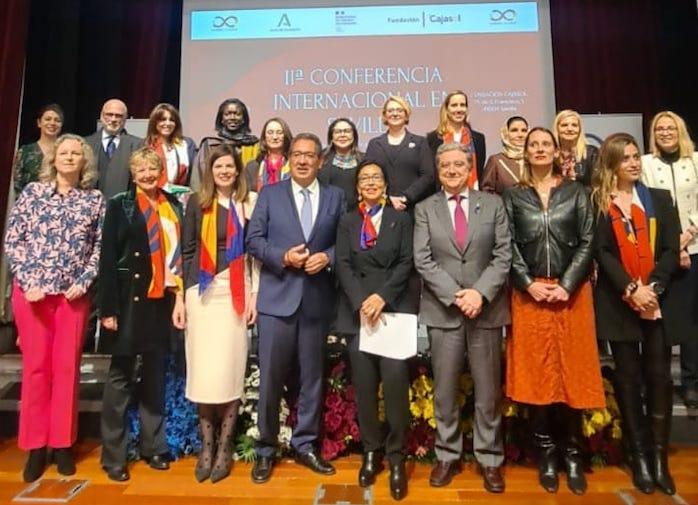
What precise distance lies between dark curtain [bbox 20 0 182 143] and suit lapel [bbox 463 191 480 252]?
3.99 m

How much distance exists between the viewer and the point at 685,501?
2.22 meters

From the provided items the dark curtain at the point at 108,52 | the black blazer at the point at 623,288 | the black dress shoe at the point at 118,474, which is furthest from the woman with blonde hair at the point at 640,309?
the dark curtain at the point at 108,52

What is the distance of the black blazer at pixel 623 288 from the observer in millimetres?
2338

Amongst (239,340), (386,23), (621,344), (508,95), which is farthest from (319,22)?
(621,344)

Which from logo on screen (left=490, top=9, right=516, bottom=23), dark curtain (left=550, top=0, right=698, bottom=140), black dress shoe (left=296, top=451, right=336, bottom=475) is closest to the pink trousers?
black dress shoe (left=296, top=451, right=336, bottom=475)

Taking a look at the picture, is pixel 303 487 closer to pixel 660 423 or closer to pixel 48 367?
pixel 48 367

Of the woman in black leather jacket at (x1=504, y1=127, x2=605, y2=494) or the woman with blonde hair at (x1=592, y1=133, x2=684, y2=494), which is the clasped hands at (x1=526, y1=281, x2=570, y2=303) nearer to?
the woman in black leather jacket at (x1=504, y1=127, x2=605, y2=494)

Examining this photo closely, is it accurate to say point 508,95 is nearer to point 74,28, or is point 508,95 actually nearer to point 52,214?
point 52,214

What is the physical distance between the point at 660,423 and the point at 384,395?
3.99ft

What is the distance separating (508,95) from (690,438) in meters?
3.05

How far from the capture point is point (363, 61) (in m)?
4.88

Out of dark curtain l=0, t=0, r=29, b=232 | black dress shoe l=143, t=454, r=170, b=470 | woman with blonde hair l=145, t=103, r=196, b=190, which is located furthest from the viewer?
dark curtain l=0, t=0, r=29, b=232

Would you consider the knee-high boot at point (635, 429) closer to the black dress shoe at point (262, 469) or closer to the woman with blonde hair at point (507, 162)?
the woman with blonde hair at point (507, 162)

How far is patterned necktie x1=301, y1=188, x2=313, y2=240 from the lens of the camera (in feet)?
8.23
